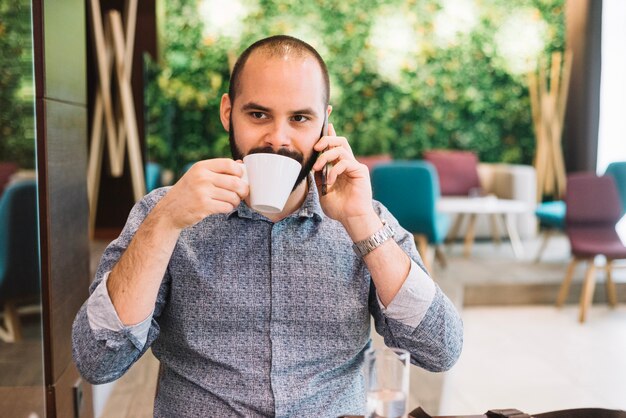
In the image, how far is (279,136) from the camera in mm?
1236

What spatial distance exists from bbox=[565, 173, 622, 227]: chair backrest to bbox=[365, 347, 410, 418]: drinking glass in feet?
13.6

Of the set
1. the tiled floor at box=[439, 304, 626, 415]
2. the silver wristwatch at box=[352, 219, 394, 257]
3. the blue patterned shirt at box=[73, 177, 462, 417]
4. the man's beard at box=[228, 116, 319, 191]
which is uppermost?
the man's beard at box=[228, 116, 319, 191]

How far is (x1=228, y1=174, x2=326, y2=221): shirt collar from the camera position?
136cm

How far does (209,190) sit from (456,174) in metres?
6.17

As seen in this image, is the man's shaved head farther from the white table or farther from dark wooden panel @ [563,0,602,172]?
dark wooden panel @ [563,0,602,172]

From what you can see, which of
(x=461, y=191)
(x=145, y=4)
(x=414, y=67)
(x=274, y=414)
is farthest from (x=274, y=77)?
(x=414, y=67)

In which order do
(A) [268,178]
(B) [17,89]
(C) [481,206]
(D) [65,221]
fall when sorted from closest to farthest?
(A) [268,178], (B) [17,89], (D) [65,221], (C) [481,206]

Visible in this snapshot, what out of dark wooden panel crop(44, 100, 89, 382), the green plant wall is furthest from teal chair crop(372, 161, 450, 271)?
dark wooden panel crop(44, 100, 89, 382)

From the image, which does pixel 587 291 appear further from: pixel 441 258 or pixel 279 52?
pixel 279 52

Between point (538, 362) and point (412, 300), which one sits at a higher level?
point (412, 300)

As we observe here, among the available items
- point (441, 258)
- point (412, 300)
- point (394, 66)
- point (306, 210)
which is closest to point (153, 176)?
point (441, 258)

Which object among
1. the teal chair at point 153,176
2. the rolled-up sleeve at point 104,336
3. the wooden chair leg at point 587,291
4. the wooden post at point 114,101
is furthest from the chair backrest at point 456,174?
the rolled-up sleeve at point 104,336

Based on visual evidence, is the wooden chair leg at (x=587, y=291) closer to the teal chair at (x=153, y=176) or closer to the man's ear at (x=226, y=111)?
the teal chair at (x=153, y=176)

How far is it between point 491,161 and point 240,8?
3.27 meters
